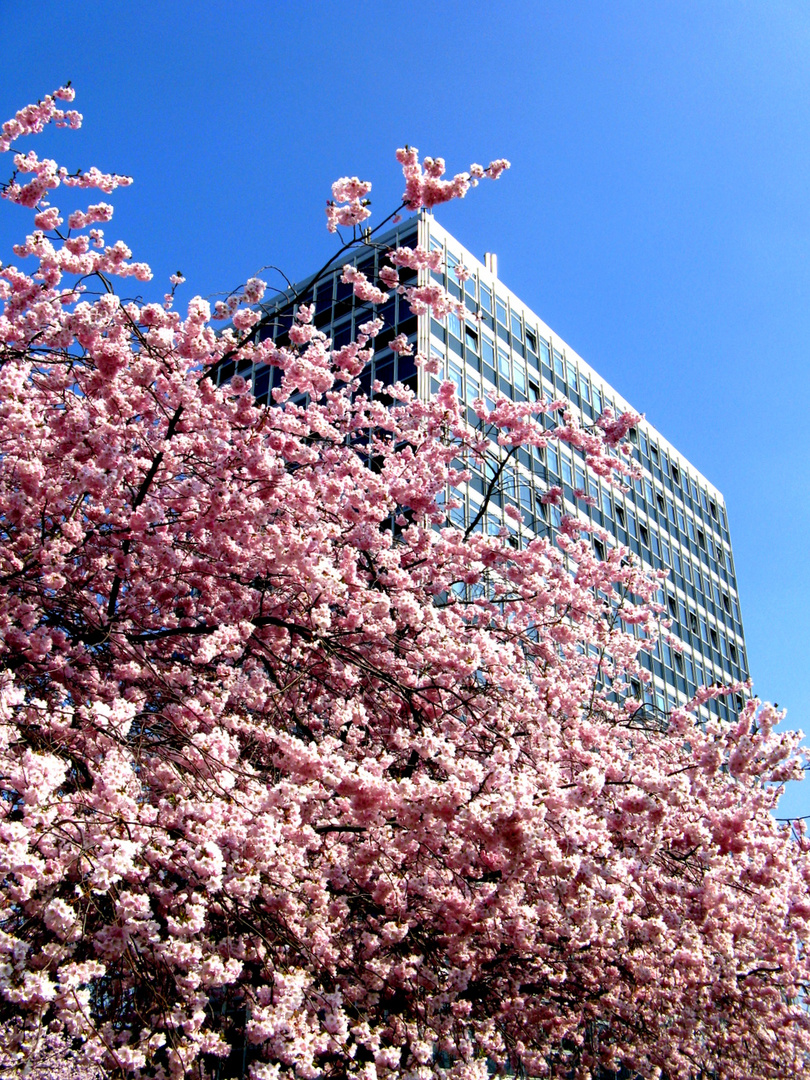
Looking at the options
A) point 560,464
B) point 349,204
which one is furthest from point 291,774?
point 560,464

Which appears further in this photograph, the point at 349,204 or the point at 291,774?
the point at 349,204

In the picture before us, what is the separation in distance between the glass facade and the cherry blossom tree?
43.7 ft

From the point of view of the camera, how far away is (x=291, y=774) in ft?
19.9

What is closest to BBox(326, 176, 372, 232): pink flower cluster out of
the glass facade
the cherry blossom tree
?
the cherry blossom tree

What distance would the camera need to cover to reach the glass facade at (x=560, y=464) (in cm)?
2981

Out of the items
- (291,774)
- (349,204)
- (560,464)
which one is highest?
(560,464)

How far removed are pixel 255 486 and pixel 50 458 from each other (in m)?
1.76

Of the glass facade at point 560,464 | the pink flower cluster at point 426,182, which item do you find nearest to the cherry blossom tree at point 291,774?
the pink flower cluster at point 426,182

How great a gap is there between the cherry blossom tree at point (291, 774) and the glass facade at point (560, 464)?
13328mm

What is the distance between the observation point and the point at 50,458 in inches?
268

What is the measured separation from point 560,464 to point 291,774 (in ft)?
104

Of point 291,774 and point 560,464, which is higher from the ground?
point 560,464

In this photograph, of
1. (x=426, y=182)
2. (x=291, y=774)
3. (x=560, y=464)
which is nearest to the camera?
(x=291, y=774)

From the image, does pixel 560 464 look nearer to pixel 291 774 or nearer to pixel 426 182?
pixel 426 182
